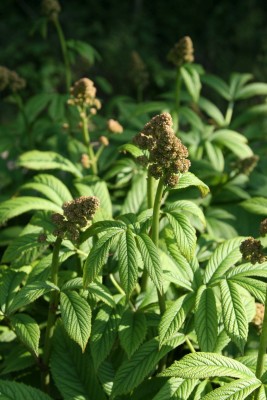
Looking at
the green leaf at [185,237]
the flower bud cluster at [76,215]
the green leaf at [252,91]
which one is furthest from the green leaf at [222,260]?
the green leaf at [252,91]

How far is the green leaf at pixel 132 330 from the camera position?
2.10m

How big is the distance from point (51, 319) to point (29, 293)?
0.79 ft

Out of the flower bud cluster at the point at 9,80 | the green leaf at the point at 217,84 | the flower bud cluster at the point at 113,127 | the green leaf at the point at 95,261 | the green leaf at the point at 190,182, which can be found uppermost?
the green leaf at the point at 217,84

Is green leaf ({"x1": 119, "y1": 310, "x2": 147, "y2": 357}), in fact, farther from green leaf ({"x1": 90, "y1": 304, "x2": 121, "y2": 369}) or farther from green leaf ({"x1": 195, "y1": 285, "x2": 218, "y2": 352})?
green leaf ({"x1": 195, "y1": 285, "x2": 218, "y2": 352})

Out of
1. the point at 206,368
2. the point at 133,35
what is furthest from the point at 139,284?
the point at 133,35

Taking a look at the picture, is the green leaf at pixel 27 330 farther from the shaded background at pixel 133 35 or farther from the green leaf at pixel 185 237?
the shaded background at pixel 133 35

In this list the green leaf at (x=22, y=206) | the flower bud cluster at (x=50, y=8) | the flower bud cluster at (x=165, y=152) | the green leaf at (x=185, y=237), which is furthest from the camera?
the flower bud cluster at (x=50, y=8)

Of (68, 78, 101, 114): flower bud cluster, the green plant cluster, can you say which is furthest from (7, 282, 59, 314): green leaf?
(68, 78, 101, 114): flower bud cluster

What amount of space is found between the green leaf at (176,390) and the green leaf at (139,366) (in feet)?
0.26

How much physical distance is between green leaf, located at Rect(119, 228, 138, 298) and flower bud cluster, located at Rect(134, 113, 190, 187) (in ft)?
0.83

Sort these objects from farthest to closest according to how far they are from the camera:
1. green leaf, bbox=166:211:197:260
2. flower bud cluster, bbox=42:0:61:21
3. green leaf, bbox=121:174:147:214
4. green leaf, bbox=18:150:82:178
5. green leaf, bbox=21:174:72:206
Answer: flower bud cluster, bbox=42:0:61:21, green leaf, bbox=18:150:82:178, green leaf, bbox=121:174:147:214, green leaf, bbox=21:174:72:206, green leaf, bbox=166:211:197:260

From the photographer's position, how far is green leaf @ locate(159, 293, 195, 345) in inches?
77.9

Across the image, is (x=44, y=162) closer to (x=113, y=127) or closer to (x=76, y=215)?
(x=113, y=127)

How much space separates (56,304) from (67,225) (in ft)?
1.32
